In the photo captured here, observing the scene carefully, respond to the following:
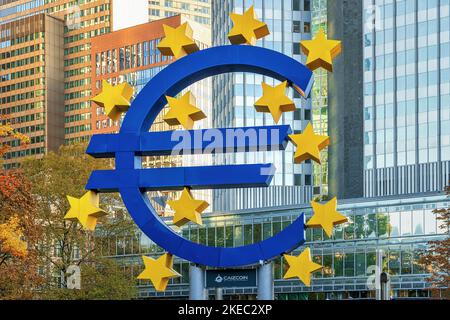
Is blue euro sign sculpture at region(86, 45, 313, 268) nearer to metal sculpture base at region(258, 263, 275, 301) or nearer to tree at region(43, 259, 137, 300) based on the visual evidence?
metal sculpture base at region(258, 263, 275, 301)

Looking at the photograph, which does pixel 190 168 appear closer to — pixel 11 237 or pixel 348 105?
pixel 11 237

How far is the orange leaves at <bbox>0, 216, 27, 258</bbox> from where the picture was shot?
35844 millimetres

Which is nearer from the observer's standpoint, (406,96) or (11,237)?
(11,237)

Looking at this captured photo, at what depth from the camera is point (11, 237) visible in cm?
3609

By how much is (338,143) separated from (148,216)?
4024 inches

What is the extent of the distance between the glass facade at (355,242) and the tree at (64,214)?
45.8 ft

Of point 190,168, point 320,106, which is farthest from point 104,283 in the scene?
point 320,106

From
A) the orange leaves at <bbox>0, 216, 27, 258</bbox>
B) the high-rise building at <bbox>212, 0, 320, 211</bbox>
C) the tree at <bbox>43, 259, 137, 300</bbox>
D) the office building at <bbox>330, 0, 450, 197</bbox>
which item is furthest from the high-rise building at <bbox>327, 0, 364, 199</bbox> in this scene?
the orange leaves at <bbox>0, 216, 27, 258</bbox>

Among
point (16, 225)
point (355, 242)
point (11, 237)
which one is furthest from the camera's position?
point (355, 242)

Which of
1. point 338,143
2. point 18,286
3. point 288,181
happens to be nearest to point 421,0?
point 338,143

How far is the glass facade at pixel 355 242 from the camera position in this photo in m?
82.4

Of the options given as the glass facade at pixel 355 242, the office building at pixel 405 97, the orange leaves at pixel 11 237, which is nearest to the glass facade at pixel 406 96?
the office building at pixel 405 97

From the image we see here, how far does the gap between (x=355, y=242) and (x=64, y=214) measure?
3092 cm

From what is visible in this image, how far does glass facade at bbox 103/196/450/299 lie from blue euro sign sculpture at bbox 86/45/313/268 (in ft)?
159
